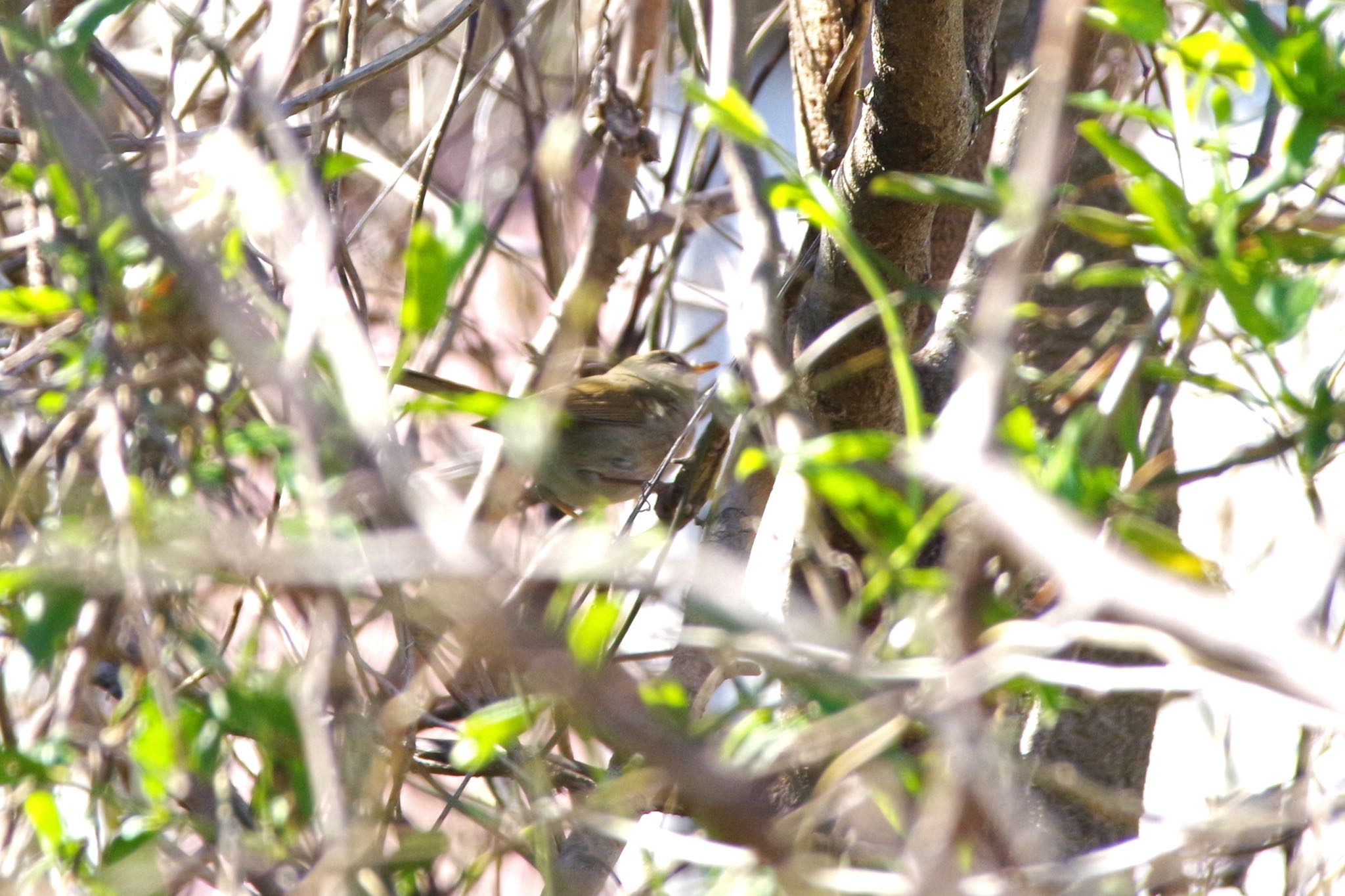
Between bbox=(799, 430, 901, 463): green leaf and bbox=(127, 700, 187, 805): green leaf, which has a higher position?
bbox=(799, 430, 901, 463): green leaf

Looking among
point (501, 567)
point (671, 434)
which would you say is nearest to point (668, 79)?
point (671, 434)

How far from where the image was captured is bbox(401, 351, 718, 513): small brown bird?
4.02 m

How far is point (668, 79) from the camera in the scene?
141 inches

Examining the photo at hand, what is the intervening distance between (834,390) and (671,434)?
8.09 feet

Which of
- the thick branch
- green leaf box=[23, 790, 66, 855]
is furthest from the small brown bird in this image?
green leaf box=[23, 790, 66, 855]

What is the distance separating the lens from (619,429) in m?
4.57

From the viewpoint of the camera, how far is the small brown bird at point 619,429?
4.02m

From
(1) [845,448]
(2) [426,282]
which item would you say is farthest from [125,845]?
(1) [845,448]

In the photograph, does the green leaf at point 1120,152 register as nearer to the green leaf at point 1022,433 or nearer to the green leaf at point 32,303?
the green leaf at point 1022,433

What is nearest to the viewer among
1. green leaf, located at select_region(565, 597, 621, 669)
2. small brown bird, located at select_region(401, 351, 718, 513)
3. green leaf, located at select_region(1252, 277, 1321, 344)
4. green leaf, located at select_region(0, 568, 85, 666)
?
green leaf, located at select_region(1252, 277, 1321, 344)

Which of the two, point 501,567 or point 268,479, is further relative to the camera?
point 268,479

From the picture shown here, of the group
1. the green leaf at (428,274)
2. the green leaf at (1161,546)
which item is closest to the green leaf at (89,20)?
the green leaf at (428,274)

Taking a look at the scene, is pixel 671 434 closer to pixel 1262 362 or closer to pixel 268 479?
pixel 268 479

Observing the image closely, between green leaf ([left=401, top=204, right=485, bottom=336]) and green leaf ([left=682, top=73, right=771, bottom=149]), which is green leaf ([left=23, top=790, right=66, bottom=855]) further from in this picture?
green leaf ([left=682, top=73, right=771, bottom=149])
